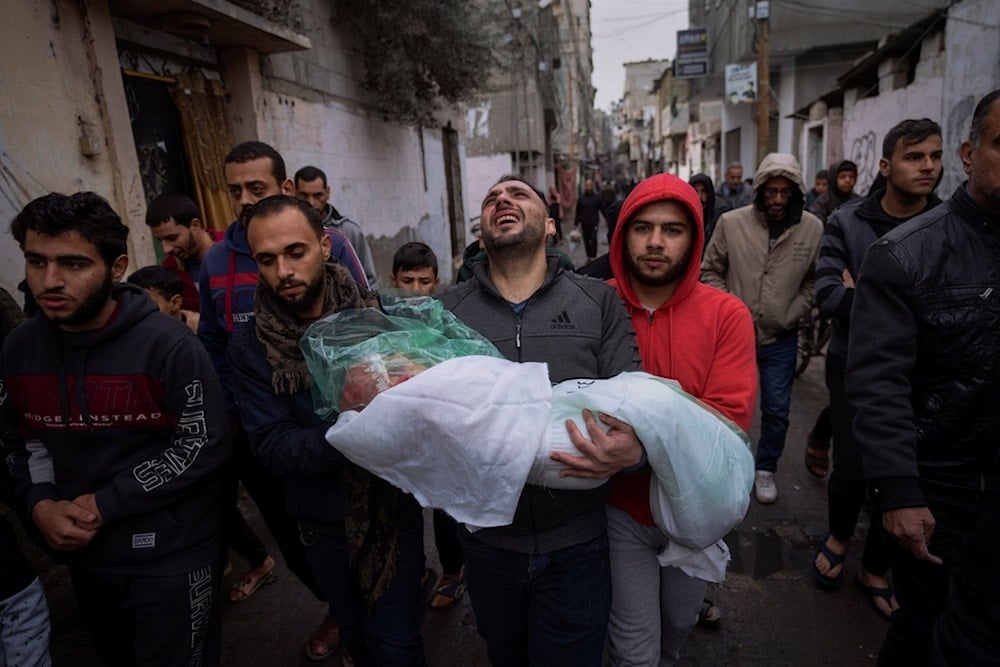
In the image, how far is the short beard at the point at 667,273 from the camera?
1857 mm

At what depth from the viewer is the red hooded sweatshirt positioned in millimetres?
1767

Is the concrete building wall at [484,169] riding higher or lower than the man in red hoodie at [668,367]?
higher

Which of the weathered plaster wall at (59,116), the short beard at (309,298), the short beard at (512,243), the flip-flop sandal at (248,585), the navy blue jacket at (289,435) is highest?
the weathered plaster wall at (59,116)

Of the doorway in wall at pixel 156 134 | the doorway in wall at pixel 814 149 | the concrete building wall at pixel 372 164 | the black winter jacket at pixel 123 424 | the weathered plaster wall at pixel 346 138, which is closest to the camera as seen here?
the black winter jacket at pixel 123 424

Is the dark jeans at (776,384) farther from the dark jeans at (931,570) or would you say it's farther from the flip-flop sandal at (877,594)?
the dark jeans at (931,570)

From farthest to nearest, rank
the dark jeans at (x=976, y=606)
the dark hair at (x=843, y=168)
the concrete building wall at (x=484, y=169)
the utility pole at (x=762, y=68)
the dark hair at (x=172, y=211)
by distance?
the concrete building wall at (x=484, y=169) → the utility pole at (x=762, y=68) → the dark hair at (x=843, y=168) → the dark hair at (x=172, y=211) → the dark jeans at (x=976, y=606)

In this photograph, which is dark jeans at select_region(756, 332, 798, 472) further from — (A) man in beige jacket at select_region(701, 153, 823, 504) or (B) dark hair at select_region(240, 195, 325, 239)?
(B) dark hair at select_region(240, 195, 325, 239)

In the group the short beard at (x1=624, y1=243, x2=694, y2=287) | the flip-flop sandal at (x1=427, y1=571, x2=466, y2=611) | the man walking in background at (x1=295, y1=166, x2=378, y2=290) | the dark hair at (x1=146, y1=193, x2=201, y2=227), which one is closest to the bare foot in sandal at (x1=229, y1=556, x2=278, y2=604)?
the flip-flop sandal at (x1=427, y1=571, x2=466, y2=611)

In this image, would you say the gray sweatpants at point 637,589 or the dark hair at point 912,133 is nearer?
the gray sweatpants at point 637,589

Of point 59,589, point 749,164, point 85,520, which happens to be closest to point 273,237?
point 85,520

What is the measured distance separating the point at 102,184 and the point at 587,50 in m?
47.6

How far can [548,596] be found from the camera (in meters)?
1.69

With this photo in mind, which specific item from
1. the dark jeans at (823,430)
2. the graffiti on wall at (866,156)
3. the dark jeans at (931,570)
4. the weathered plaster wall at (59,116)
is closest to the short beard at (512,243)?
the dark jeans at (931,570)

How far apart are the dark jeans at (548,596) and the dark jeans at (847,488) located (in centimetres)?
162
